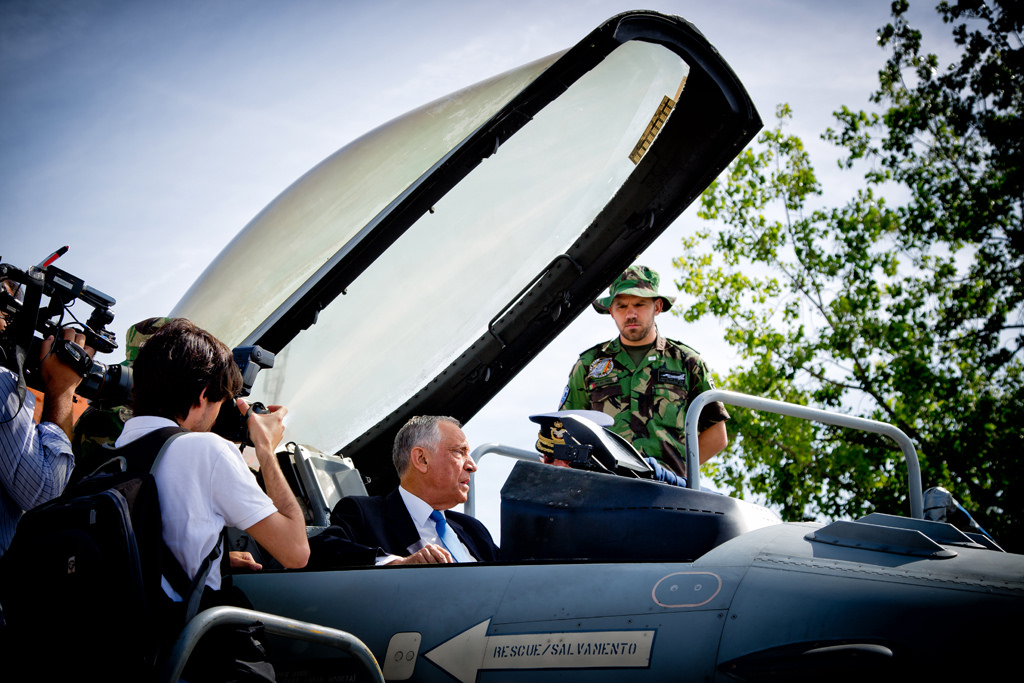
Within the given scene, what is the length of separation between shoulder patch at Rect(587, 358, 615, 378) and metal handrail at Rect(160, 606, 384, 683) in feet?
8.61

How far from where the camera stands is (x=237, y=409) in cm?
278

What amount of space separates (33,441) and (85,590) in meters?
1.30

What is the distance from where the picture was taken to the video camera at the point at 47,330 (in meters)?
2.80

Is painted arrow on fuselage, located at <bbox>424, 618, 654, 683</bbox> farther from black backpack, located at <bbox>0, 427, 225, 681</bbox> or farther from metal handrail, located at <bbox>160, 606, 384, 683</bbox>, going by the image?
black backpack, located at <bbox>0, 427, 225, 681</bbox>

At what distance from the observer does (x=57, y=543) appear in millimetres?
1737

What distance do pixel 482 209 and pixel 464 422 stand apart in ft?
3.57

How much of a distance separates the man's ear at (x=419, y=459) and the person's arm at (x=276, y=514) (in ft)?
3.48

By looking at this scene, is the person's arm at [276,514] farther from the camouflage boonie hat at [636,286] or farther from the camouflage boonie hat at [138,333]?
the camouflage boonie hat at [636,286]

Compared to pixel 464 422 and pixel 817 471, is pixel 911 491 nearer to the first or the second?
pixel 464 422

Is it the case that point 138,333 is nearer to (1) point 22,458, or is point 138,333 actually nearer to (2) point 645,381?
(1) point 22,458

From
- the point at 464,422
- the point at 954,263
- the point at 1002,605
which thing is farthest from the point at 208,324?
the point at 954,263

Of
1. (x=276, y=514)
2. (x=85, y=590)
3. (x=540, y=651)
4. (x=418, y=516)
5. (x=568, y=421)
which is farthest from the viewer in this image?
(x=418, y=516)

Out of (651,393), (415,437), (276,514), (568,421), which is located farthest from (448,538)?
(651,393)

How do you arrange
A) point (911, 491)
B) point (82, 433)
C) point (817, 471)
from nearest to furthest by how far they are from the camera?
1. point (911, 491)
2. point (82, 433)
3. point (817, 471)
